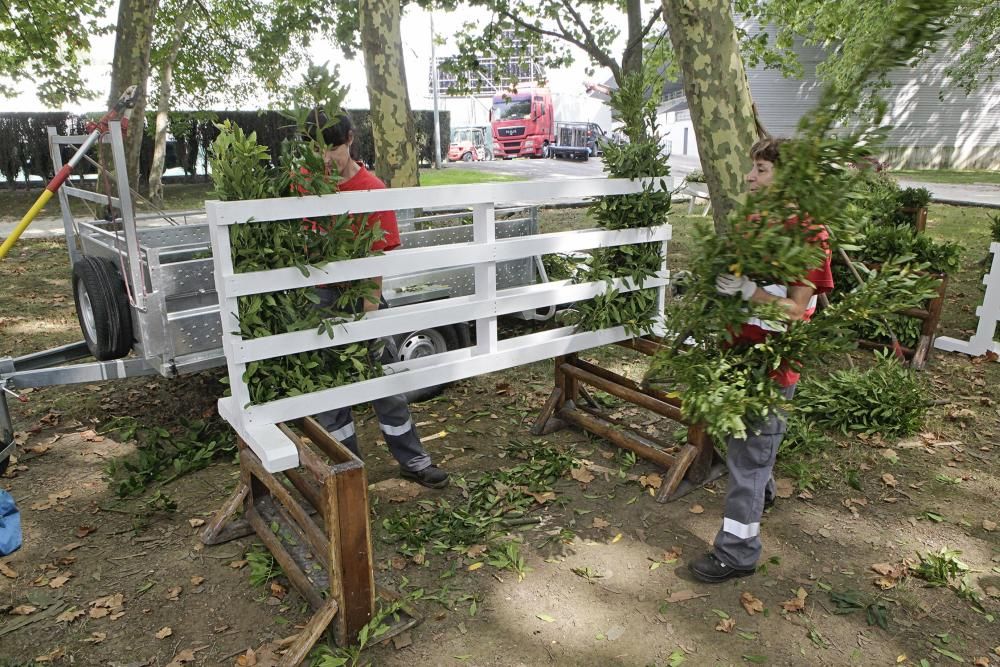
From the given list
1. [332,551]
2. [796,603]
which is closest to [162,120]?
[332,551]

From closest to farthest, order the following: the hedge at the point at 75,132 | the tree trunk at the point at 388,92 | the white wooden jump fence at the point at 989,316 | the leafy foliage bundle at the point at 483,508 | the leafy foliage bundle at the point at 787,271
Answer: the leafy foliage bundle at the point at 787,271 → the leafy foliage bundle at the point at 483,508 → the white wooden jump fence at the point at 989,316 → the tree trunk at the point at 388,92 → the hedge at the point at 75,132

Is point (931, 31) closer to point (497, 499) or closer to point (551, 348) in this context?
point (551, 348)

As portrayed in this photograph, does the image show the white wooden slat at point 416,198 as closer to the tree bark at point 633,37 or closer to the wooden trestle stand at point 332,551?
the wooden trestle stand at point 332,551

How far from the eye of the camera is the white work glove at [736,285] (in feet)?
10.2

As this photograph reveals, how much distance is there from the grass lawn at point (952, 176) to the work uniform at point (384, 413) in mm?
25929

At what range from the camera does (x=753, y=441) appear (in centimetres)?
334

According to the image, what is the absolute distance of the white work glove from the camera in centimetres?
312

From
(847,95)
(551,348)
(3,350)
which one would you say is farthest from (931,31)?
(3,350)

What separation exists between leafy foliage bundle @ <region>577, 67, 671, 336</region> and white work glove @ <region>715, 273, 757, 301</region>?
1.30 m

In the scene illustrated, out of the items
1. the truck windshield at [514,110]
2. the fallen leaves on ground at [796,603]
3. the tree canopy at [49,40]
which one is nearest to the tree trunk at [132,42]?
the tree canopy at [49,40]

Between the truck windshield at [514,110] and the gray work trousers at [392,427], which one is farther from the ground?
the truck windshield at [514,110]

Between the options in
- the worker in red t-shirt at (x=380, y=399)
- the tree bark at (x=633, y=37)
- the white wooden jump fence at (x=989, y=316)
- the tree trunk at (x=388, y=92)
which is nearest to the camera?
the worker in red t-shirt at (x=380, y=399)

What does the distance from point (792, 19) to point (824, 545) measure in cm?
1622

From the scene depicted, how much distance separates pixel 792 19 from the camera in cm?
1664
